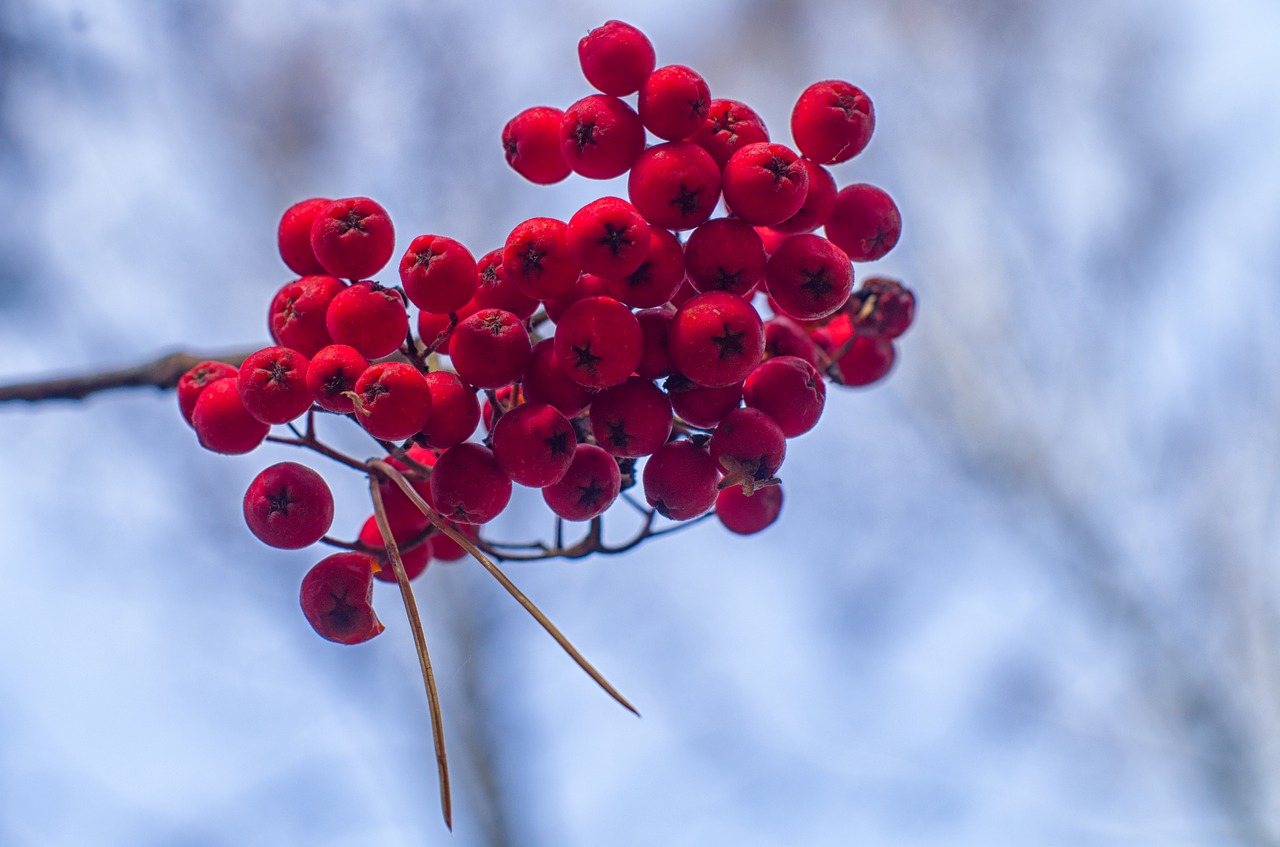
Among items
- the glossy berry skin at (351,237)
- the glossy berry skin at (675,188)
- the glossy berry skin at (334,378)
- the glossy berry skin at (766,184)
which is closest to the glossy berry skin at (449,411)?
the glossy berry skin at (334,378)

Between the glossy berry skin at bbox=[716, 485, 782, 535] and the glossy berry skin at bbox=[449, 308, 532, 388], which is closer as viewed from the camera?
the glossy berry skin at bbox=[449, 308, 532, 388]

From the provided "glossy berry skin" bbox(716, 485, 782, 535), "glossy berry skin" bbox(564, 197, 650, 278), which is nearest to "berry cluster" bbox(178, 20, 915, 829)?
"glossy berry skin" bbox(564, 197, 650, 278)

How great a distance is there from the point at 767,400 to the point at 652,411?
0.20m

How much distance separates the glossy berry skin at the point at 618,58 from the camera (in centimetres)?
141

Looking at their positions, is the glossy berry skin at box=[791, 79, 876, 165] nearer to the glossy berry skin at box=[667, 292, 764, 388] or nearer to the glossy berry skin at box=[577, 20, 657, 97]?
the glossy berry skin at box=[577, 20, 657, 97]

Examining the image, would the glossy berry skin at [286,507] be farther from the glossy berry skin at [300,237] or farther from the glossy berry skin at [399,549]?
the glossy berry skin at [300,237]

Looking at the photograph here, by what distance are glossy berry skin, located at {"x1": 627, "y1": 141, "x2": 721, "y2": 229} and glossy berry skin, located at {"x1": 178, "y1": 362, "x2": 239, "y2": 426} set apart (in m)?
0.75

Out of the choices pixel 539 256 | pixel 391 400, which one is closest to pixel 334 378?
pixel 391 400

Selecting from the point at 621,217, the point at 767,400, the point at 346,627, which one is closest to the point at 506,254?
the point at 621,217

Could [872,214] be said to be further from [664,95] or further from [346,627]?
[346,627]

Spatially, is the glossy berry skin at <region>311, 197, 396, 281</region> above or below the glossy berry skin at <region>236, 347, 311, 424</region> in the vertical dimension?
above

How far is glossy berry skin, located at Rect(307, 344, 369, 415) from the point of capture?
4.03 ft

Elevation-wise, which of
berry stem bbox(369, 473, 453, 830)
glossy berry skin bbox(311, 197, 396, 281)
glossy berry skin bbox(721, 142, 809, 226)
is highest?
glossy berry skin bbox(721, 142, 809, 226)

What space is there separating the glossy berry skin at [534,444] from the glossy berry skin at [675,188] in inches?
12.7
